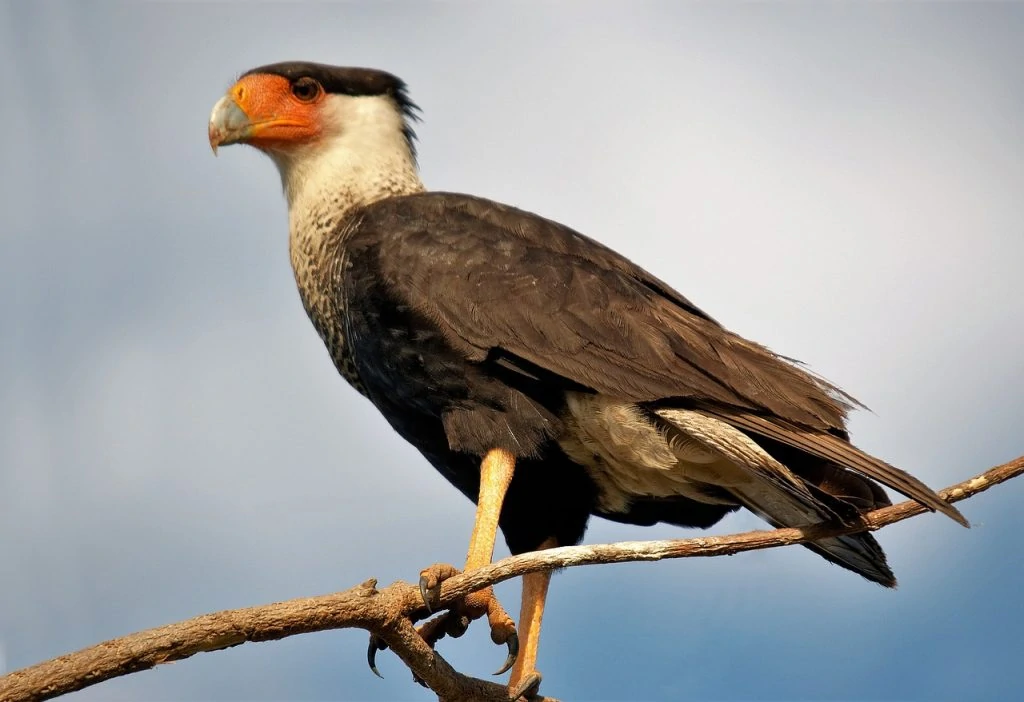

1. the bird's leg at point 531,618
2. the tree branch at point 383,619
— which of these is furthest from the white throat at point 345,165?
the tree branch at point 383,619

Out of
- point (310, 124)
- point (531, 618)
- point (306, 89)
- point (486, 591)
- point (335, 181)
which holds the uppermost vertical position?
point (306, 89)

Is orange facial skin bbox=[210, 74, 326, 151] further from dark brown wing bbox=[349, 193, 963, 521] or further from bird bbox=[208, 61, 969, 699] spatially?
dark brown wing bbox=[349, 193, 963, 521]

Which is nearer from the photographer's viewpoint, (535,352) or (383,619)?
(383,619)

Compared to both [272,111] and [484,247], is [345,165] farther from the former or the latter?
[484,247]

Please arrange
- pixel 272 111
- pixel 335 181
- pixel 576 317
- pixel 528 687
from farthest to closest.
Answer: pixel 272 111, pixel 335 181, pixel 576 317, pixel 528 687

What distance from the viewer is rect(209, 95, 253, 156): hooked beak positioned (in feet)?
17.3

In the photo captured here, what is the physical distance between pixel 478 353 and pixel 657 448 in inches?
27.5

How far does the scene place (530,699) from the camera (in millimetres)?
4234

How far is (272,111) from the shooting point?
5387 millimetres

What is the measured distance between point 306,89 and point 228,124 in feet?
1.26

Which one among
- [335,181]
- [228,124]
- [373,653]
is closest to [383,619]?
[373,653]

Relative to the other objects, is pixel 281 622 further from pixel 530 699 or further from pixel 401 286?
pixel 401 286

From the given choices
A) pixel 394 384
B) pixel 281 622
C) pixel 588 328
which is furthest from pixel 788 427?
pixel 281 622

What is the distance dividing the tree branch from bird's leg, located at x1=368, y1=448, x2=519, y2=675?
1.13ft
